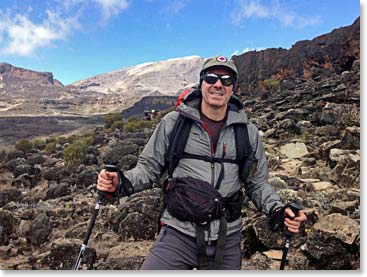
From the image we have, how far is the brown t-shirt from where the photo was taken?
192 cm

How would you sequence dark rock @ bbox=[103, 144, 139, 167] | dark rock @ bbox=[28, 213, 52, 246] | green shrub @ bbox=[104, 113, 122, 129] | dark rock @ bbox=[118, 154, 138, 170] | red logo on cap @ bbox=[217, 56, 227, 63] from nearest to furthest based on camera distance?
red logo on cap @ bbox=[217, 56, 227, 63] < dark rock @ bbox=[28, 213, 52, 246] < dark rock @ bbox=[118, 154, 138, 170] < dark rock @ bbox=[103, 144, 139, 167] < green shrub @ bbox=[104, 113, 122, 129]

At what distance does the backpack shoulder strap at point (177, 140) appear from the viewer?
6.09 feet

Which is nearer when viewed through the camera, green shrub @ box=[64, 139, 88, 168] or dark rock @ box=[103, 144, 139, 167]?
dark rock @ box=[103, 144, 139, 167]

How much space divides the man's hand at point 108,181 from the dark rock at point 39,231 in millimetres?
3574

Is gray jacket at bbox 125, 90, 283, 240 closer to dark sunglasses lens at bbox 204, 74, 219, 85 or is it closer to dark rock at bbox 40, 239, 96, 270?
dark sunglasses lens at bbox 204, 74, 219, 85

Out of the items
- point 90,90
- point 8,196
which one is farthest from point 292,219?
point 90,90

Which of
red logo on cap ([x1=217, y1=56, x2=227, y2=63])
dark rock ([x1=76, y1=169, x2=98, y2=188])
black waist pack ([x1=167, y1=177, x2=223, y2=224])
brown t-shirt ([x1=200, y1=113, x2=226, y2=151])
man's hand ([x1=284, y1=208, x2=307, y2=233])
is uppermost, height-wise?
red logo on cap ([x1=217, y1=56, x2=227, y2=63])

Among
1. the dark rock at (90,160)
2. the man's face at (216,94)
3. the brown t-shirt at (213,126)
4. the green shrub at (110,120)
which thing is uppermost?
the green shrub at (110,120)

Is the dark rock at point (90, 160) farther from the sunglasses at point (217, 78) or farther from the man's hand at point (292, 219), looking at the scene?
the man's hand at point (292, 219)

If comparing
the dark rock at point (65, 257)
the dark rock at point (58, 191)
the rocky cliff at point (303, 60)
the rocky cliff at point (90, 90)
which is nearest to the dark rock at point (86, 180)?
the dark rock at point (58, 191)

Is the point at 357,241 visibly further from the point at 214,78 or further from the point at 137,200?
the point at 137,200

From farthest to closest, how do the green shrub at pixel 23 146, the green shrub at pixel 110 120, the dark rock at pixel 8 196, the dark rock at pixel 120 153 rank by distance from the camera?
the green shrub at pixel 110 120
the green shrub at pixel 23 146
the dark rock at pixel 120 153
the dark rock at pixel 8 196

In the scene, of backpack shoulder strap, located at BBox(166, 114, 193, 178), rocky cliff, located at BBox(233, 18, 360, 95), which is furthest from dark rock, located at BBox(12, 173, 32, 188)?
rocky cliff, located at BBox(233, 18, 360, 95)

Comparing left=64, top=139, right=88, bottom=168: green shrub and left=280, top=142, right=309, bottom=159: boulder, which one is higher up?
left=280, top=142, right=309, bottom=159: boulder
